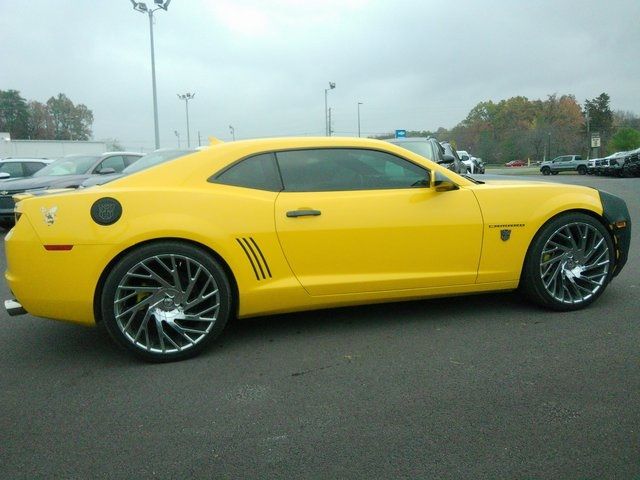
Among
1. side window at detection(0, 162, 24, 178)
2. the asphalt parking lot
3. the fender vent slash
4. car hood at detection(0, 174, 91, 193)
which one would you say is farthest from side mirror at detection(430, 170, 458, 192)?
side window at detection(0, 162, 24, 178)

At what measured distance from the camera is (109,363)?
3.40m

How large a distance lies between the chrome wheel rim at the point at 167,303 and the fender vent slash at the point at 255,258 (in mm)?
268

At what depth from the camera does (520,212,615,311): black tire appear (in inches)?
159

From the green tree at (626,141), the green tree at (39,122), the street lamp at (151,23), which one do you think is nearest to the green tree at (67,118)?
the green tree at (39,122)

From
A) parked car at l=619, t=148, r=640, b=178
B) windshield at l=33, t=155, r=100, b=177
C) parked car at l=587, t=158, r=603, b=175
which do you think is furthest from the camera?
parked car at l=587, t=158, r=603, b=175

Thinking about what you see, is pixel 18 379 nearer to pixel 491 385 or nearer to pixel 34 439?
pixel 34 439

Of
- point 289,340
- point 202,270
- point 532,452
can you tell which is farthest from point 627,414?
point 202,270

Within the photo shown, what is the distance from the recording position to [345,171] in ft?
12.4

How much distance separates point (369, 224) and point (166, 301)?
1.41 meters

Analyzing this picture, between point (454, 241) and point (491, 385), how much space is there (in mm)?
1188

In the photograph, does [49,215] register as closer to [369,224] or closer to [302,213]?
[302,213]

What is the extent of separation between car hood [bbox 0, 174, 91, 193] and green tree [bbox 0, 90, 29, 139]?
3559 inches

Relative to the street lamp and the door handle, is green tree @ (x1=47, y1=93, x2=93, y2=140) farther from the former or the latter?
the door handle

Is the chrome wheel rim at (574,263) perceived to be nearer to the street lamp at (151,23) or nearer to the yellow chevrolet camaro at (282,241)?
the yellow chevrolet camaro at (282,241)
